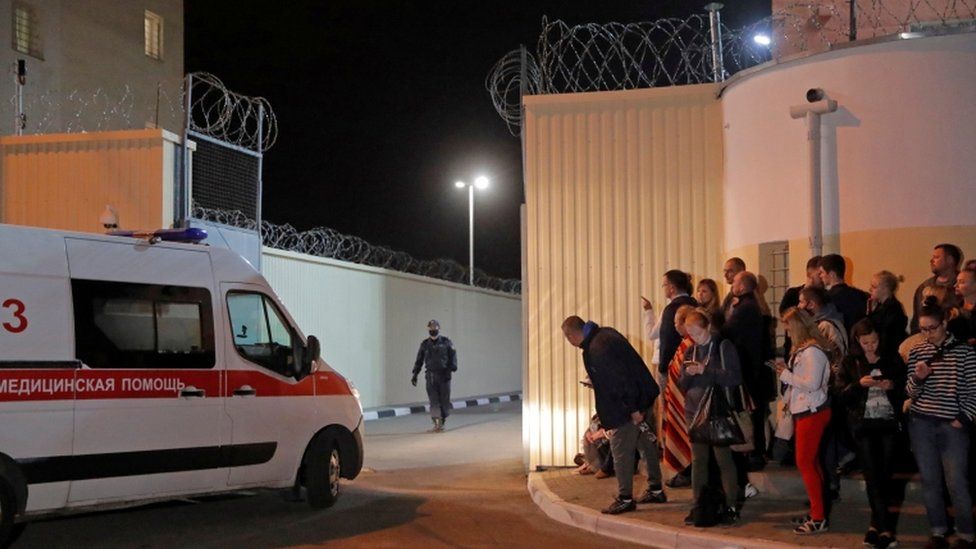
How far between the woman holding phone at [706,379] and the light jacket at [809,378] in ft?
1.71

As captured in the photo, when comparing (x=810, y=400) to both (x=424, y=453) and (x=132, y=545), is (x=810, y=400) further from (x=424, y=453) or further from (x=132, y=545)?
(x=424, y=453)

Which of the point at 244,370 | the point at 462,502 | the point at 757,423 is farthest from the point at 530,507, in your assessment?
the point at 244,370

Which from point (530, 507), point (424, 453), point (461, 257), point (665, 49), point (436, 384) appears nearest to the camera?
point (530, 507)

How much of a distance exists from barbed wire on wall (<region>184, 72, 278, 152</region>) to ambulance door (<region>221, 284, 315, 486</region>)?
15.8 feet

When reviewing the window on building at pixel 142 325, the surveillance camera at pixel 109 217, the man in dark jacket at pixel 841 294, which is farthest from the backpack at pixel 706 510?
the surveillance camera at pixel 109 217

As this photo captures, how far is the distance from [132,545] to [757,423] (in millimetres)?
5349

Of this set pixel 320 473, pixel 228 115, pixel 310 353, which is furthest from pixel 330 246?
pixel 320 473

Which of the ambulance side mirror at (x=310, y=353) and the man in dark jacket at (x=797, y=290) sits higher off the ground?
the man in dark jacket at (x=797, y=290)

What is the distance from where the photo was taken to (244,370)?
9.06 meters

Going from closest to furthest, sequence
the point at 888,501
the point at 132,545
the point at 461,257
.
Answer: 1. the point at 888,501
2. the point at 132,545
3. the point at 461,257

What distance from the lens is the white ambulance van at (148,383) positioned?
763 cm

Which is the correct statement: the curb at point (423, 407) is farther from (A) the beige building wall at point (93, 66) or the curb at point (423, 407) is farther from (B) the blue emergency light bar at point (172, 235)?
(B) the blue emergency light bar at point (172, 235)

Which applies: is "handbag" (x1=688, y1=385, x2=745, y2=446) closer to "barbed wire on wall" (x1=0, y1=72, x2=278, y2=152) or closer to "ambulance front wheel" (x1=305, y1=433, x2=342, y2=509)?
"ambulance front wheel" (x1=305, y1=433, x2=342, y2=509)

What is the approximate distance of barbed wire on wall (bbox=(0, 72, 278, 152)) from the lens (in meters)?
13.9
